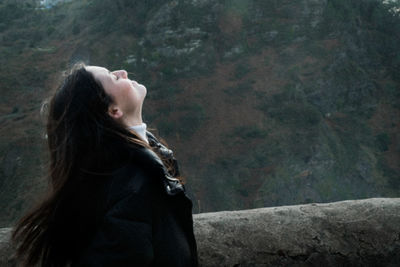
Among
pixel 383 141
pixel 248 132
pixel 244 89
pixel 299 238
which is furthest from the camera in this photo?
pixel 244 89

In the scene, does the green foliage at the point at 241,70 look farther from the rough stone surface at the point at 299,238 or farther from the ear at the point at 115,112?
the ear at the point at 115,112

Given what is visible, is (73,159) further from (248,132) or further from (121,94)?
(248,132)

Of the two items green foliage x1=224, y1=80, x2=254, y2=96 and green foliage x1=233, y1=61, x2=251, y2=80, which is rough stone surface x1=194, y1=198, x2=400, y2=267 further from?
green foliage x1=233, y1=61, x2=251, y2=80

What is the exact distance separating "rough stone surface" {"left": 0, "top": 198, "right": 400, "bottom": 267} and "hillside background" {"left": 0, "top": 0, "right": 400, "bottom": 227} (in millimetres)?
12148

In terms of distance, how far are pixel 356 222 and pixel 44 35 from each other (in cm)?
2469

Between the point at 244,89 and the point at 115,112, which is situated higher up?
the point at 115,112

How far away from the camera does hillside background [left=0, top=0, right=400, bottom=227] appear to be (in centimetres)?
1477

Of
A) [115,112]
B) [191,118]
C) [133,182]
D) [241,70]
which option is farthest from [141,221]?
[241,70]

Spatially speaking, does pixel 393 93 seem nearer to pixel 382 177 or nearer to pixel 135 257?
pixel 382 177

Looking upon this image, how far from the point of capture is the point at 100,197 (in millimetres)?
1044

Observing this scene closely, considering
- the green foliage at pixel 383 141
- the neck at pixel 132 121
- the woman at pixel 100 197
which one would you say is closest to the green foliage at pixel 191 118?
the green foliage at pixel 383 141

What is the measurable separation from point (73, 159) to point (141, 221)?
0.27m

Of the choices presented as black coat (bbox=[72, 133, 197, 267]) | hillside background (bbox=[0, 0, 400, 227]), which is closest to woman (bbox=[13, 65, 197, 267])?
black coat (bbox=[72, 133, 197, 267])

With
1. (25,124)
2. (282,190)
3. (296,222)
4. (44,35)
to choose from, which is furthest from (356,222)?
(44,35)
